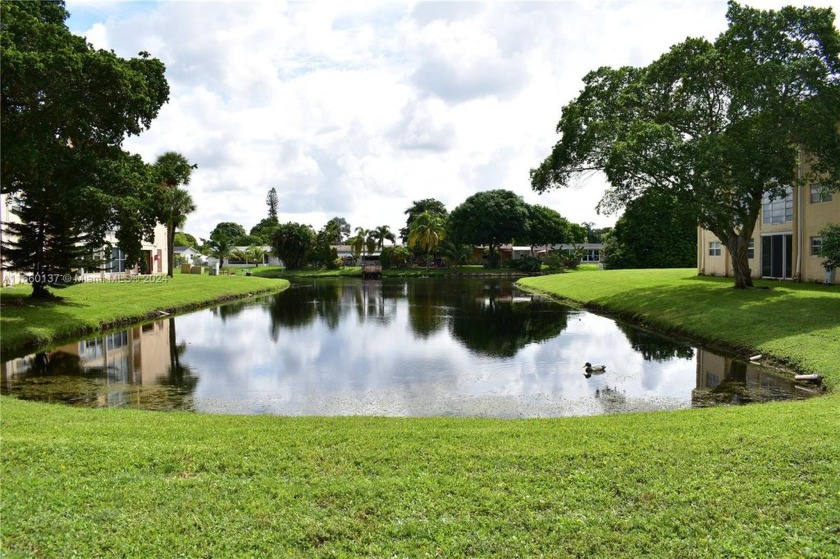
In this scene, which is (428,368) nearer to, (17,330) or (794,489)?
(794,489)

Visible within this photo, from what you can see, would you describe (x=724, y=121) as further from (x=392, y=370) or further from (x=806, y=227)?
(x=392, y=370)

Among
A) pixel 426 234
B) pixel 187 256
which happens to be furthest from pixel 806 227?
pixel 187 256

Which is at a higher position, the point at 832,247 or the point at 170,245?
the point at 170,245

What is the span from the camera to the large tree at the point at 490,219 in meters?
86.5

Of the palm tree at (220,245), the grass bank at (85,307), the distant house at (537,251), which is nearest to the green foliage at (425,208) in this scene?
the distant house at (537,251)

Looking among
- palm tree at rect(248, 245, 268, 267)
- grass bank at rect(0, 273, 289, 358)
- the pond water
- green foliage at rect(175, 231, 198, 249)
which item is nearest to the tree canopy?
palm tree at rect(248, 245, 268, 267)

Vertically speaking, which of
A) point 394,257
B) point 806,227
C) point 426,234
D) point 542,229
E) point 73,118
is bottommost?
point 394,257

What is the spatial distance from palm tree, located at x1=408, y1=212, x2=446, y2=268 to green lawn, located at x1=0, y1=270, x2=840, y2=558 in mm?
75964

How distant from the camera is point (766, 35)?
2723cm

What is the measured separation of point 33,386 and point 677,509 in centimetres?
1536

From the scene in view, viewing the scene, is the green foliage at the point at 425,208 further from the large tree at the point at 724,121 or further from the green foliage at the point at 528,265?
the large tree at the point at 724,121

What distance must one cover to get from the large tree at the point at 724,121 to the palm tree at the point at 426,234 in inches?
1952

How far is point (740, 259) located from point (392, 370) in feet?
75.0

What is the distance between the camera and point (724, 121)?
31906 millimetres
